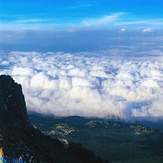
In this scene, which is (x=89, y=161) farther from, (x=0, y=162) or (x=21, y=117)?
(x=0, y=162)

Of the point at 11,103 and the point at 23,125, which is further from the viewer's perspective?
the point at 11,103

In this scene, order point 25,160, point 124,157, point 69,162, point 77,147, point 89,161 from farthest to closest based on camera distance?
point 124,157 < point 77,147 < point 89,161 < point 69,162 < point 25,160

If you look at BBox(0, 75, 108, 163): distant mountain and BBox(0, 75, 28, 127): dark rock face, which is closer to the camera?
BBox(0, 75, 108, 163): distant mountain

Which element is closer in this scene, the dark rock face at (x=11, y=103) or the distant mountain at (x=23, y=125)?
the distant mountain at (x=23, y=125)

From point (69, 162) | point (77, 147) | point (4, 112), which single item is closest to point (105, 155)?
point (77, 147)

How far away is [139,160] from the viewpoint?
177 meters

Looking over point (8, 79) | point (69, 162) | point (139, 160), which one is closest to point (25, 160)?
point (69, 162)

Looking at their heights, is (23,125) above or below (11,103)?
below

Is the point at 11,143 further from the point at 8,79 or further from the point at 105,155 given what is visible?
the point at 105,155

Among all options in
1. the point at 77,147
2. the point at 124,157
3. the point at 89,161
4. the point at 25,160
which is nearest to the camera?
the point at 25,160

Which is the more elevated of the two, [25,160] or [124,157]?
[25,160]

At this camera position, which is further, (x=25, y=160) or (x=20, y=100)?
(x=20, y=100)

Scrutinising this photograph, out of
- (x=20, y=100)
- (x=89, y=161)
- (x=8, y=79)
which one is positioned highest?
(x=8, y=79)

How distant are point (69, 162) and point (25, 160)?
127 feet
